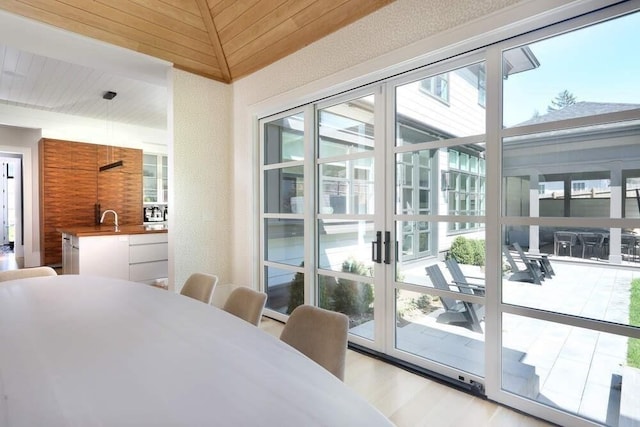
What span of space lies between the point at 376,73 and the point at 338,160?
2.83 feet

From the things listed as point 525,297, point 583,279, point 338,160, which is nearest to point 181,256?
point 338,160

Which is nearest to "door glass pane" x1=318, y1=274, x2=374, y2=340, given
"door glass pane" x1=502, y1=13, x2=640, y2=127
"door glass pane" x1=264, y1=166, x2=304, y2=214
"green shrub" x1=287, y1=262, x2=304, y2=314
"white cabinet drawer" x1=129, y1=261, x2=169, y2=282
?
"green shrub" x1=287, y1=262, x2=304, y2=314

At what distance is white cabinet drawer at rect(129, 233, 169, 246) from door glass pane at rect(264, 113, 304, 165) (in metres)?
2.26

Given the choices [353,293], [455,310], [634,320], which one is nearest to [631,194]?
[634,320]

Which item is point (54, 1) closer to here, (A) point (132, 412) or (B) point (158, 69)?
(B) point (158, 69)

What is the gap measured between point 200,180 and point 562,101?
3567 mm

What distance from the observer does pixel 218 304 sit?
407 cm

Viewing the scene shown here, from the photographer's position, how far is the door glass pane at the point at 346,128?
292 cm

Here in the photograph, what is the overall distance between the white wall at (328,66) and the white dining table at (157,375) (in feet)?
7.41

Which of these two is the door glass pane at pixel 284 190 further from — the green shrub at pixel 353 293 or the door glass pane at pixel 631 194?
the door glass pane at pixel 631 194

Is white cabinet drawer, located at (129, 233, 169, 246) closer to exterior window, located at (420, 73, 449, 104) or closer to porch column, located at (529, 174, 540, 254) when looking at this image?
exterior window, located at (420, 73, 449, 104)

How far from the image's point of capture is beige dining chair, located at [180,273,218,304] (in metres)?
2.15

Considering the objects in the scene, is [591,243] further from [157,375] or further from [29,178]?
[29,178]

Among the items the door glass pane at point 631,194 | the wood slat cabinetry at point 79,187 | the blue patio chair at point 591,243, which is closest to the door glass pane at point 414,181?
the blue patio chair at point 591,243
